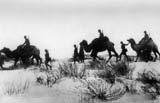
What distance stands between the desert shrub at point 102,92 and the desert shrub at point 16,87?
2.20 meters

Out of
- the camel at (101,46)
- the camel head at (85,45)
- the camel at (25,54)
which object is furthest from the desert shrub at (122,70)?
the camel at (25,54)

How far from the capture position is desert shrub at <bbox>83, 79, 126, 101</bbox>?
11320 mm

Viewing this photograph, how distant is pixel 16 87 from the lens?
12391 mm

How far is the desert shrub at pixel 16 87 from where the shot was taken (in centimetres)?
1176

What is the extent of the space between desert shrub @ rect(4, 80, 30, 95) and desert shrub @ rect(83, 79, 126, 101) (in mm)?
2196

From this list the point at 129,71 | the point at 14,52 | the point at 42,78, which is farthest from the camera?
the point at 14,52

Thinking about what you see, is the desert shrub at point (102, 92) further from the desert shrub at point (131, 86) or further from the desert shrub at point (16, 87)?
the desert shrub at point (16, 87)

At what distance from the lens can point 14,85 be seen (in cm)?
Answer: 1259

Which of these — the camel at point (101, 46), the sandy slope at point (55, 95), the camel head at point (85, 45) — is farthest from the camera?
the camel head at point (85, 45)

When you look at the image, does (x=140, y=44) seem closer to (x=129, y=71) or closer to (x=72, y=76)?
(x=129, y=71)

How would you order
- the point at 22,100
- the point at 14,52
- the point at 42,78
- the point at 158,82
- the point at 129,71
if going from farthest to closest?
the point at 14,52 < the point at 129,71 < the point at 42,78 < the point at 158,82 < the point at 22,100

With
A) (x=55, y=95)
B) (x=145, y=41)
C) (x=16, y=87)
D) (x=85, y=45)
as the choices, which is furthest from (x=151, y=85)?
(x=85, y=45)

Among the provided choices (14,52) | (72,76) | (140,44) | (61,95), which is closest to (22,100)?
(61,95)

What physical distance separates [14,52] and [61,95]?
10321 mm
